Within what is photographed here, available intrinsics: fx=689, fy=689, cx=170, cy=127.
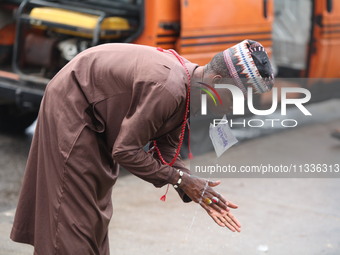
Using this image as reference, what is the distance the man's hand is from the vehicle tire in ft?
14.8

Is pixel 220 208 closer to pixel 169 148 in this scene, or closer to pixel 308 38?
pixel 169 148

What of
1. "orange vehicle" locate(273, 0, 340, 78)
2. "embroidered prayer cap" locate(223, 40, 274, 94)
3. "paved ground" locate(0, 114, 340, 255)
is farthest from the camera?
"orange vehicle" locate(273, 0, 340, 78)

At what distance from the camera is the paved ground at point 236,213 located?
4660 millimetres

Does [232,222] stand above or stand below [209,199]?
below

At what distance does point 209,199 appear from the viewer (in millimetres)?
3031

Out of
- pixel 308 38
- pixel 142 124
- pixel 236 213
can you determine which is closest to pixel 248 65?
pixel 142 124

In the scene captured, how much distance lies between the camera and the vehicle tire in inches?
286

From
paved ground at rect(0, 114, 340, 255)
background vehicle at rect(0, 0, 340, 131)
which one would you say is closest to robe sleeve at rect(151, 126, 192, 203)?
paved ground at rect(0, 114, 340, 255)

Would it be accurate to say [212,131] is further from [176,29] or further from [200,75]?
[176,29]

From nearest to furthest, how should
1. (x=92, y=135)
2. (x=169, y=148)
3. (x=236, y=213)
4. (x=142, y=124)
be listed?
(x=142, y=124)
(x=92, y=135)
(x=169, y=148)
(x=236, y=213)

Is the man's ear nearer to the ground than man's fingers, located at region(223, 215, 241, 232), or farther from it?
farther from it

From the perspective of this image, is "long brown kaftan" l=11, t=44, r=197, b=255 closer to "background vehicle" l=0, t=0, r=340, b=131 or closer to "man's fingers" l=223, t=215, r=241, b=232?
"man's fingers" l=223, t=215, r=241, b=232

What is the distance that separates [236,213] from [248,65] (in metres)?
2.61

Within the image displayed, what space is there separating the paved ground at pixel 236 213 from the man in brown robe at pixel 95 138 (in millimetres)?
1384
